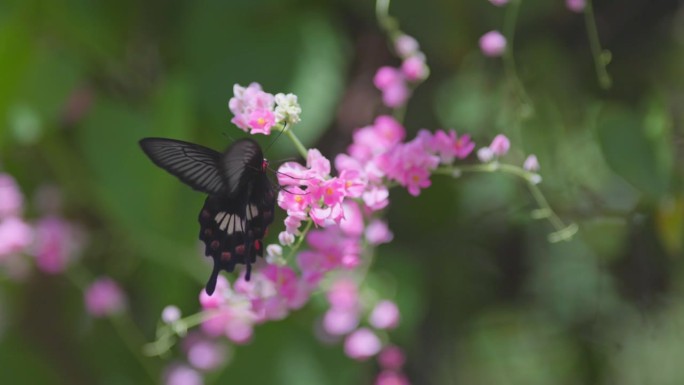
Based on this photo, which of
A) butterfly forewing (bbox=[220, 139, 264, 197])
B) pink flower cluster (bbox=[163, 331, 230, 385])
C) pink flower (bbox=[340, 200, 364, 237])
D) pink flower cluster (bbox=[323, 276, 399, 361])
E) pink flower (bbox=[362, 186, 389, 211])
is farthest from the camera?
pink flower cluster (bbox=[163, 331, 230, 385])

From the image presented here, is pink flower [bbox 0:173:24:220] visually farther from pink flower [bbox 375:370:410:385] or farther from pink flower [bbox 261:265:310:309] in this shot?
pink flower [bbox 261:265:310:309]

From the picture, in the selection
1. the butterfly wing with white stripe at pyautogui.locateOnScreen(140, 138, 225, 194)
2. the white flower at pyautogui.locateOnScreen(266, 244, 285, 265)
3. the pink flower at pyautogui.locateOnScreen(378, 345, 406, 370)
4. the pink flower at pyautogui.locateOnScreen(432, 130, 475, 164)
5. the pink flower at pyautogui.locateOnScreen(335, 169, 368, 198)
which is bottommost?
the pink flower at pyautogui.locateOnScreen(378, 345, 406, 370)

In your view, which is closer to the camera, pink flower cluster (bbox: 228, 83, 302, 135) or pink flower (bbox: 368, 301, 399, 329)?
pink flower cluster (bbox: 228, 83, 302, 135)

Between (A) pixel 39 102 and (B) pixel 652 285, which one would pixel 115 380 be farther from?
(B) pixel 652 285

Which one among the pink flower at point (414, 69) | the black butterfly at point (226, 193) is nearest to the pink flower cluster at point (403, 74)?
the pink flower at point (414, 69)

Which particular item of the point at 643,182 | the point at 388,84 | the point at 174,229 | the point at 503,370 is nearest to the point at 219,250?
the point at 388,84

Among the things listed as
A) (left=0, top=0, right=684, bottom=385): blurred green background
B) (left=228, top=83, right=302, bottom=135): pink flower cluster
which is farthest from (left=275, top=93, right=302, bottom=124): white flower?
(left=0, top=0, right=684, bottom=385): blurred green background
